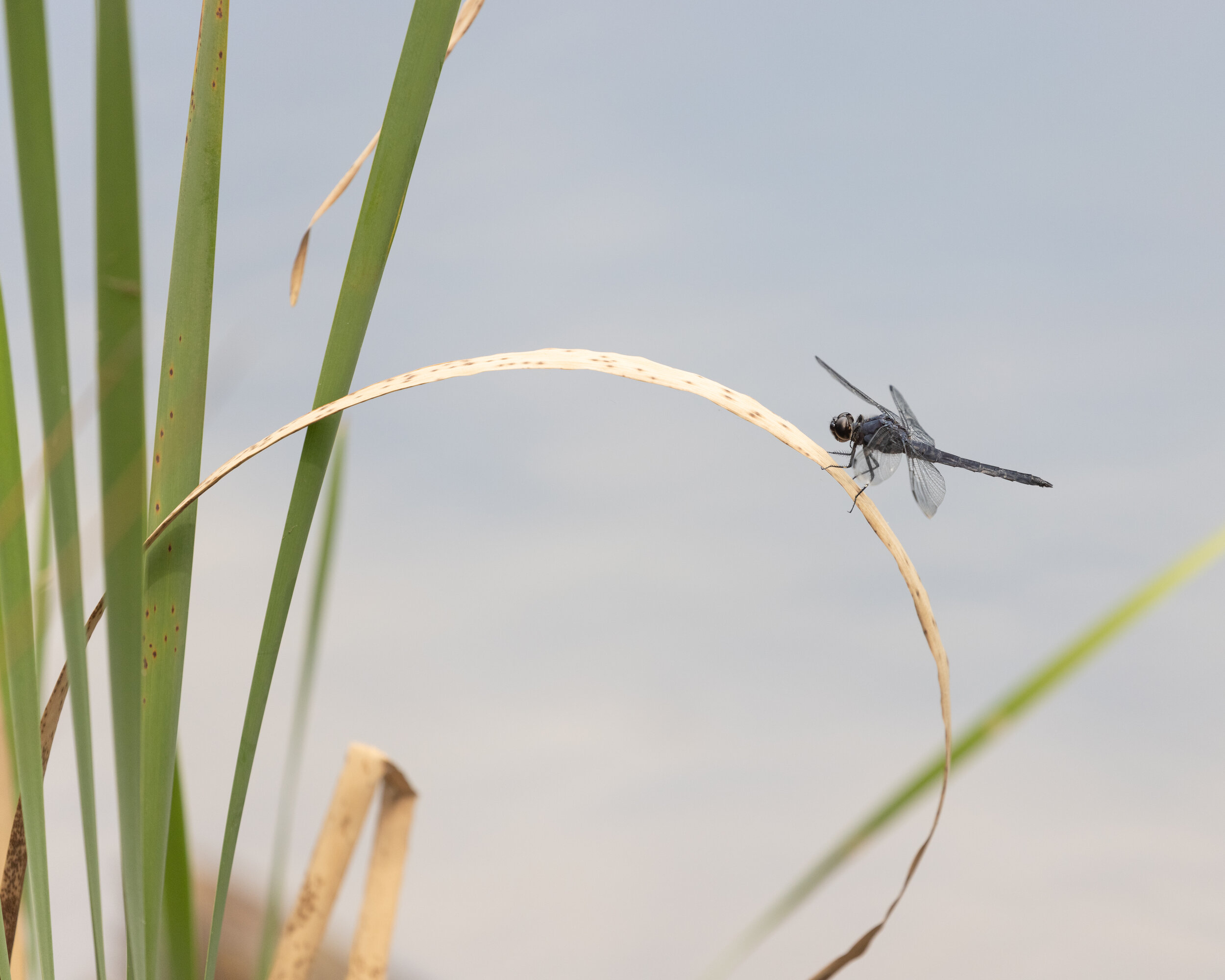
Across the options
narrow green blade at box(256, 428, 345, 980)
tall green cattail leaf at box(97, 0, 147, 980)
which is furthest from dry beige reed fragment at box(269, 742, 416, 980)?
tall green cattail leaf at box(97, 0, 147, 980)

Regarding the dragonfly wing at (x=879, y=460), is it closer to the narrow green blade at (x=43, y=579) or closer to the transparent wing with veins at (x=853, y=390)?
the transparent wing with veins at (x=853, y=390)

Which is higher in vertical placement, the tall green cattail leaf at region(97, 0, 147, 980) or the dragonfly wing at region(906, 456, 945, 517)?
the dragonfly wing at region(906, 456, 945, 517)

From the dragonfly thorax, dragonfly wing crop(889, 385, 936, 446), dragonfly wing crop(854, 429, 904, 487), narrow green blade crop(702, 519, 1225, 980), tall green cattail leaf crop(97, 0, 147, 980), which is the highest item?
dragonfly wing crop(889, 385, 936, 446)

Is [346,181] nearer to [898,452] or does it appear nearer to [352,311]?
[352,311]

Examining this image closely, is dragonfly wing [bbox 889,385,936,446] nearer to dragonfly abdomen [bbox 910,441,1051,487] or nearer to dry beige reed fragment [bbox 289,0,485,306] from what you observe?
dragonfly abdomen [bbox 910,441,1051,487]

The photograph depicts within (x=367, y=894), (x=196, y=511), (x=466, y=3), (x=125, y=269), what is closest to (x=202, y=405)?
(x=196, y=511)

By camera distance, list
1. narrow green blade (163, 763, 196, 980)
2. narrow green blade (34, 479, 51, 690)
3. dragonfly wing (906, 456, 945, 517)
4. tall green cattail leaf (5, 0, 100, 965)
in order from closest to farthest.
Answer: tall green cattail leaf (5, 0, 100, 965) < narrow green blade (163, 763, 196, 980) < narrow green blade (34, 479, 51, 690) < dragonfly wing (906, 456, 945, 517)

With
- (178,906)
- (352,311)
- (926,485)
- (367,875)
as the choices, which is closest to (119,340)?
(352,311)

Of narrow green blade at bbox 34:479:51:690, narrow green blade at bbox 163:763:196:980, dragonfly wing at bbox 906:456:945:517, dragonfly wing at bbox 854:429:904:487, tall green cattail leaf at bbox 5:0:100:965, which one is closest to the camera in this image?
tall green cattail leaf at bbox 5:0:100:965
